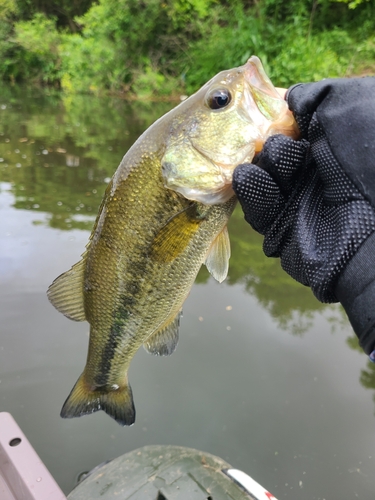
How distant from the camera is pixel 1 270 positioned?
3.69 metres

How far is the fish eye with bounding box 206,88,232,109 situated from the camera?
1.41 m

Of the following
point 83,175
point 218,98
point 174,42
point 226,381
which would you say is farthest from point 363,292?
point 174,42

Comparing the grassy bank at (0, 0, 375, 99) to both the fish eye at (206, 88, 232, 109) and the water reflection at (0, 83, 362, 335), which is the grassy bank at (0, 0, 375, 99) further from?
the fish eye at (206, 88, 232, 109)

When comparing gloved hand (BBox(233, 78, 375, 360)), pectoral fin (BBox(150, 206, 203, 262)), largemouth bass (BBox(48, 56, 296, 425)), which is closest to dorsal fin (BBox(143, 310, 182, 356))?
largemouth bass (BBox(48, 56, 296, 425))

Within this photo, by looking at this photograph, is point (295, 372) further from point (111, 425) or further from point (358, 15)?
point (358, 15)

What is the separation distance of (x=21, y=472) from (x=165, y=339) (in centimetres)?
79

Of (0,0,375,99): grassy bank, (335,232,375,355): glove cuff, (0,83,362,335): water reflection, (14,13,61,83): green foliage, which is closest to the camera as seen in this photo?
(335,232,375,355): glove cuff

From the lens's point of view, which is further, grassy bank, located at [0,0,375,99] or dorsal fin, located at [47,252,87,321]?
grassy bank, located at [0,0,375,99]

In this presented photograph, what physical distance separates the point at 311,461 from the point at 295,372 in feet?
2.15

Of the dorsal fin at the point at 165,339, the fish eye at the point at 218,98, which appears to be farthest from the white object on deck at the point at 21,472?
the fish eye at the point at 218,98

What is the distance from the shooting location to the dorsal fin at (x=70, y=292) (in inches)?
64.9

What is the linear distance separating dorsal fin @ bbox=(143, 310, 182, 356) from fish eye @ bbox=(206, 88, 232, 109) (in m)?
0.93

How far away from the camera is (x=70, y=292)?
1.68 meters

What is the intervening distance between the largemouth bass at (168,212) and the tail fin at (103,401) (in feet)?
0.87
